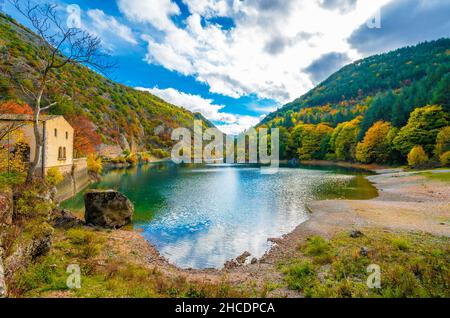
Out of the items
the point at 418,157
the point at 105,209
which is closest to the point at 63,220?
the point at 105,209

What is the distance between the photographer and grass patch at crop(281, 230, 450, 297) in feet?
26.7

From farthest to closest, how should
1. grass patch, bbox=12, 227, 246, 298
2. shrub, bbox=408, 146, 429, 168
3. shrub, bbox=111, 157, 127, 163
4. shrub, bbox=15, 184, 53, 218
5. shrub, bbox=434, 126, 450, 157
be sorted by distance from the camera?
shrub, bbox=111, 157, 127, 163
shrub, bbox=408, 146, 429, 168
shrub, bbox=434, 126, 450, 157
shrub, bbox=15, 184, 53, 218
grass patch, bbox=12, 227, 246, 298

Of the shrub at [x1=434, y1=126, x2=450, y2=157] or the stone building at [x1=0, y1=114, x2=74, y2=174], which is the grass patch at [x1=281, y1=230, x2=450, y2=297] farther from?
the shrub at [x1=434, y1=126, x2=450, y2=157]

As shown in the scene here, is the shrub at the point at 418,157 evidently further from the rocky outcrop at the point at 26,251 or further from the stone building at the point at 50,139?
the stone building at the point at 50,139

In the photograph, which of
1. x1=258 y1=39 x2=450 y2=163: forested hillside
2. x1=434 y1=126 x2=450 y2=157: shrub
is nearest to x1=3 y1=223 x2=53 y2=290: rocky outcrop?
x1=258 y1=39 x2=450 y2=163: forested hillside

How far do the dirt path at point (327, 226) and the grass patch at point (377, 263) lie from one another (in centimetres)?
113

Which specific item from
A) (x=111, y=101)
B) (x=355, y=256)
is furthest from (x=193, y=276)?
(x=111, y=101)

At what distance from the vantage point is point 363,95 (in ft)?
628

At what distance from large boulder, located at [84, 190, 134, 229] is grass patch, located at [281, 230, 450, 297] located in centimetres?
1392

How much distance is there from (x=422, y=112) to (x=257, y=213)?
5438 cm

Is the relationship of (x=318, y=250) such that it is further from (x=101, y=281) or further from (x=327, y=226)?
(x=101, y=281)

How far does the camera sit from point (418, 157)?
1921 inches

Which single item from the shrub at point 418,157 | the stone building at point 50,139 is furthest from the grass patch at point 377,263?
the shrub at point 418,157
